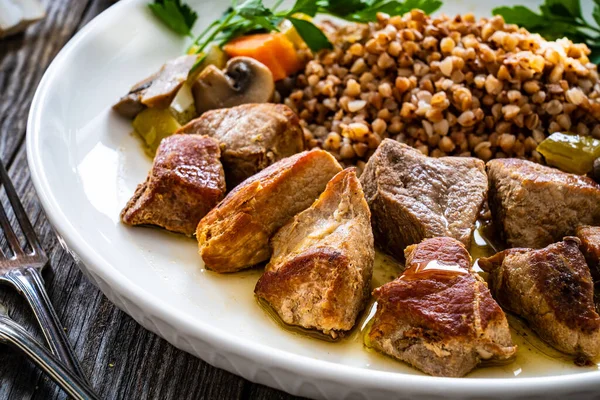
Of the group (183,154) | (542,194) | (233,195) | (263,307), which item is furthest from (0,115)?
(542,194)

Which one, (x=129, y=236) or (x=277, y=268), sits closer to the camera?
(x=277, y=268)

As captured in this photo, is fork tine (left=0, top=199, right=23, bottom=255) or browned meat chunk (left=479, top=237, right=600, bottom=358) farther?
fork tine (left=0, top=199, right=23, bottom=255)

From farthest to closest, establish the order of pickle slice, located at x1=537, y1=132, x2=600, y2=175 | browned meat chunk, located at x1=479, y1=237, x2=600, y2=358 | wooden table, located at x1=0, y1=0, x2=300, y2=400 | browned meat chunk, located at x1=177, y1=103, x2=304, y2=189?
pickle slice, located at x1=537, y1=132, x2=600, y2=175
browned meat chunk, located at x1=177, y1=103, x2=304, y2=189
wooden table, located at x1=0, y1=0, x2=300, y2=400
browned meat chunk, located at x1=479, y1=237, x2=600, y2=358

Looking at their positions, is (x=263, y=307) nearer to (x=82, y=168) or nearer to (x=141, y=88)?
(x=82, y=168)

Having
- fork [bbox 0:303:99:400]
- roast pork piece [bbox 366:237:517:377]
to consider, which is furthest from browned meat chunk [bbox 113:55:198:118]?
roast pork piece [bbox 366:237:517:377]

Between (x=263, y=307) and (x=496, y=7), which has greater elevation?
A: (x=496, y=7)

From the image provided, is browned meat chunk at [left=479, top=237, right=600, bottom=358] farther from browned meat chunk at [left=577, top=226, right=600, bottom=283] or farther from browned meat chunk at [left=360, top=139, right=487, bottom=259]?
browned meat chunk at [left=360, top=139, right=487, bottom=259]
